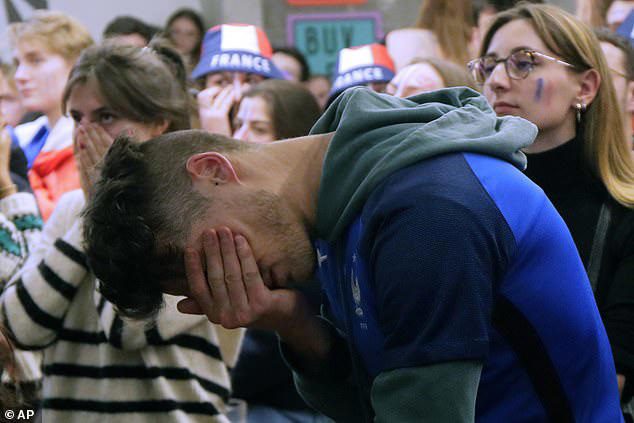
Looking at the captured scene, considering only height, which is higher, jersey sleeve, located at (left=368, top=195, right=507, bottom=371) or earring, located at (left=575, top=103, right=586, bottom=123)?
jersey sleeve, located at (left=368, top=195, right=507, bottom=371)

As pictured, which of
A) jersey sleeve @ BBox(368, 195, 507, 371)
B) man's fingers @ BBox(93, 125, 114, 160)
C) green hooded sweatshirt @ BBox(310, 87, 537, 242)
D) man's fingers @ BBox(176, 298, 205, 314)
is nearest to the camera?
jersey sleeve @ BBox(368, 195, 507, 371)

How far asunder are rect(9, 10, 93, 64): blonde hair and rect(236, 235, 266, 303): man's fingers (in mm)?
2931

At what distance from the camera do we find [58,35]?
4.93m

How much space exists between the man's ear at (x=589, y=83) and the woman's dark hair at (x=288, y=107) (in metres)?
1.50

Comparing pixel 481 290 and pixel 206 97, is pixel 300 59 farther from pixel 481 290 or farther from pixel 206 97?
pixel 481 290

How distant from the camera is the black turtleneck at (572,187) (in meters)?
2.86

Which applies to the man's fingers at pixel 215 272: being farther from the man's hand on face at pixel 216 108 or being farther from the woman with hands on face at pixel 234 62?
the woman with hands on face at pixel 234 62

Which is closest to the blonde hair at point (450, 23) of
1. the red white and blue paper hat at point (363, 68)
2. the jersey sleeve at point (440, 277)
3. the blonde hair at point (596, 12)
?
the red white and blue paper hat at point (363, 68)

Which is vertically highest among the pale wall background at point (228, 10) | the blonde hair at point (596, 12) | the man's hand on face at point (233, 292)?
the man's hand on face at point (233, 292)

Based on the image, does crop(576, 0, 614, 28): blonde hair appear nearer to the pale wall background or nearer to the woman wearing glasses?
the woman wearing glasses

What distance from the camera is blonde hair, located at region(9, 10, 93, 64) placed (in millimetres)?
4918

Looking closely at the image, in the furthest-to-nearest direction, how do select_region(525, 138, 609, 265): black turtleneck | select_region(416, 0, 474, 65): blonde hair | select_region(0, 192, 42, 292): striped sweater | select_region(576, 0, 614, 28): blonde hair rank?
select_region(416, 0, 474, 65): blonde hair, select_region(576, 0, 614, 28): blonde hair, select_region(0, 192, 42, 292): striped sweater, select_region(525, 138, 609, 265): black turtleneck

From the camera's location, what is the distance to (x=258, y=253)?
221 cm

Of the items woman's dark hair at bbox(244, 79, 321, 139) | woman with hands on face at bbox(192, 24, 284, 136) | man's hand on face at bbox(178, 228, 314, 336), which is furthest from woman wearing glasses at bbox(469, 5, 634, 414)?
woman with hands on face at bbox(192, 24, 284, 136)
